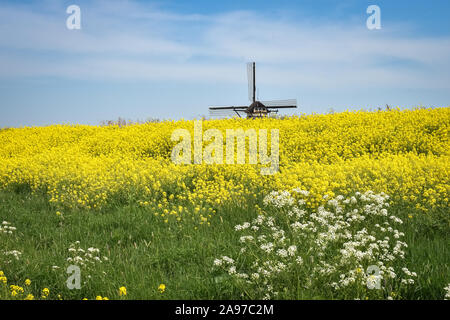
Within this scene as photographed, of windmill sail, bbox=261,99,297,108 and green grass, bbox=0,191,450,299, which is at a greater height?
windmill sail, bbox=261,99,297,108

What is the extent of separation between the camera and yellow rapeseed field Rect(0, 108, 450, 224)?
24.8 feet

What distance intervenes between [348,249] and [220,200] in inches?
149

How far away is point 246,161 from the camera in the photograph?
11.0 m

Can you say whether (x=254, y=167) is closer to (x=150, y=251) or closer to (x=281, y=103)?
(x=150, y=251)

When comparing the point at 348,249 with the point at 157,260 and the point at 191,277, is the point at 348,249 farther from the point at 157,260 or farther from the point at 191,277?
the point at 157,260

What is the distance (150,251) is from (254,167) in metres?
5.08
